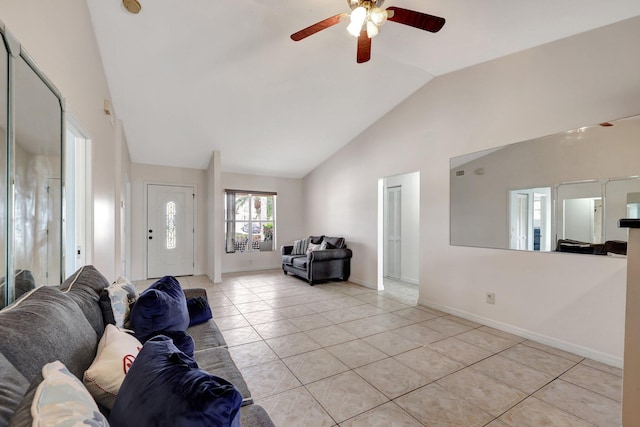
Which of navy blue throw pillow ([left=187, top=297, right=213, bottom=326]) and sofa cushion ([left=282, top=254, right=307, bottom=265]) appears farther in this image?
sofa cushion ([left=282, top=254, right=307, bottom=265])

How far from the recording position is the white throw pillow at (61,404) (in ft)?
1.82

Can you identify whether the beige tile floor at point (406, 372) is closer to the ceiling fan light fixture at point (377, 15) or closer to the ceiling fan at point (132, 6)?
the ceiling fan light fixture at point (377, 15)

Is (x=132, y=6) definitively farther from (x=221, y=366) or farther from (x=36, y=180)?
(x=221, y=366)

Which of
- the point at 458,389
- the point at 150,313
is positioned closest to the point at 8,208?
the point at 150,313

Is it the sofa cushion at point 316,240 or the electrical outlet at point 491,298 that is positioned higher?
the sofa cushion at point 316,240

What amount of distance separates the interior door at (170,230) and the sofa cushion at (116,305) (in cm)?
442

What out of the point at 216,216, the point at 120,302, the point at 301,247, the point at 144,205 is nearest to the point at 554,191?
the point at 120,302

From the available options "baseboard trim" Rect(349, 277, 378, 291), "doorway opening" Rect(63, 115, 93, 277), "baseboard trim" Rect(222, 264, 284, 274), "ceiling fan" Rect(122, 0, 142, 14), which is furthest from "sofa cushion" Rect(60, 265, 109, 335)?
"baseboard trim" Rect(222, 264, 284, 274)

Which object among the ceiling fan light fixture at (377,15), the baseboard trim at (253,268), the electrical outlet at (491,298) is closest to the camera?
the ceiling fan light fixture at (377,15)

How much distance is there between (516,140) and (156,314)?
3.59 meters

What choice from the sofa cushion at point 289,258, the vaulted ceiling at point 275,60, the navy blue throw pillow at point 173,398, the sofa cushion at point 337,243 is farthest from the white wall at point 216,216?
the navy blue throw pillow at point 173,398

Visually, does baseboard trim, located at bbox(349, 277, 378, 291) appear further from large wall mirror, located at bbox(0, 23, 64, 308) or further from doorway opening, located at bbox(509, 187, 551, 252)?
large wall mirror, located at bbox(0, 23, 64, 308)

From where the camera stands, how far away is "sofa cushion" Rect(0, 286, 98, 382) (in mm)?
767

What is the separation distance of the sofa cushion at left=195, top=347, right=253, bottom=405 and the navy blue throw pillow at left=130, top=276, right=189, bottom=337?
0.25 m
